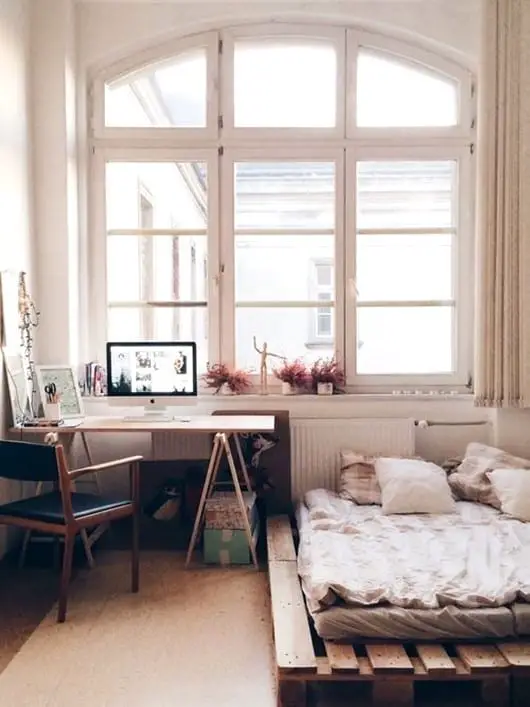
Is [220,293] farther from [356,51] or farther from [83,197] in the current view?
[356,51]

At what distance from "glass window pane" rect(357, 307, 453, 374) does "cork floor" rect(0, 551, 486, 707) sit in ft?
5.16

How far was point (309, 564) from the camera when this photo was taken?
2.96 metres

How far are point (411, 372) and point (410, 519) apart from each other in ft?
3.69

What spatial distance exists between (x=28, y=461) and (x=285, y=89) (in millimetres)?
2744

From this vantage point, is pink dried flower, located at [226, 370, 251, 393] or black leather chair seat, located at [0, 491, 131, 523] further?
pink dried flower, located at [226, 370, 251, 393]

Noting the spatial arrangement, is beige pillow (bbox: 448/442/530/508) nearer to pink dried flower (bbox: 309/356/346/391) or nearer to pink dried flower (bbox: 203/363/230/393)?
pink dried flower (bbox: 309/356/346/391)

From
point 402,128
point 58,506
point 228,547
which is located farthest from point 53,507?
point 402,128

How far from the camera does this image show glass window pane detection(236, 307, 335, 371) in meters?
4.43

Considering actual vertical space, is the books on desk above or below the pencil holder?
below

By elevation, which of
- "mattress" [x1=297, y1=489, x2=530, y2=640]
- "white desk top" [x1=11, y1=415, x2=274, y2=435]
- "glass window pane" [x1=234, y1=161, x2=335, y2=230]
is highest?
"glass window pane" [x1=234, y1=161, x2=335, y2=230]

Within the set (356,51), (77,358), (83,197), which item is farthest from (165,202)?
(356,51)

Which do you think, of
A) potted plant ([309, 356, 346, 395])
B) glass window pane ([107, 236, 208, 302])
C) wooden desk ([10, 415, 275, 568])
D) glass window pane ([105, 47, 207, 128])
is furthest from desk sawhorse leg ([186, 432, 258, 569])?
glass window pane ([105, 47, 207, 128])

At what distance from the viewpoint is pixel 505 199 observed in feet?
13.2

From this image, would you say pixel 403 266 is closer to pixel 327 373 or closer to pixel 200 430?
pixel 327 373
